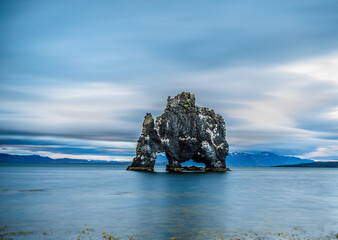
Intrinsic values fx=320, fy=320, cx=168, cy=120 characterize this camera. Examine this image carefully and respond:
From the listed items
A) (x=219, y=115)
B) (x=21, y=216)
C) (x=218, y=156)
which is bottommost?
(x=21, y=216)

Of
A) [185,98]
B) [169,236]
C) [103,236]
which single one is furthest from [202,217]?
[185,98]

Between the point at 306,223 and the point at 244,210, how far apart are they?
30.0 feet

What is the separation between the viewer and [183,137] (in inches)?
5655

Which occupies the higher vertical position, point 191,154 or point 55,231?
point 191,154

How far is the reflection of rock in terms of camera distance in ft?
457

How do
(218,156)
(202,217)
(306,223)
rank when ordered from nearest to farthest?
1. (306,223)
2. (202,217)
3. (218,156)

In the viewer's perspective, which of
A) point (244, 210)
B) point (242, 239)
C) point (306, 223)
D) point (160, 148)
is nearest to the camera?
point (242, 239)

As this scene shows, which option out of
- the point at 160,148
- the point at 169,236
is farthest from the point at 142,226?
the point at 160,148

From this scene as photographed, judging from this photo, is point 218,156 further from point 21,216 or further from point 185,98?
point 21,216

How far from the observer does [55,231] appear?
24.4 metres

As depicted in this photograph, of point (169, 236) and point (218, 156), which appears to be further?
point (218, 156)

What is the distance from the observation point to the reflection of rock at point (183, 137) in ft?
457

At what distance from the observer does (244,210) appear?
3738 cm

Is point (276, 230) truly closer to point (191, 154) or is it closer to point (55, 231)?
point (55, 231)
